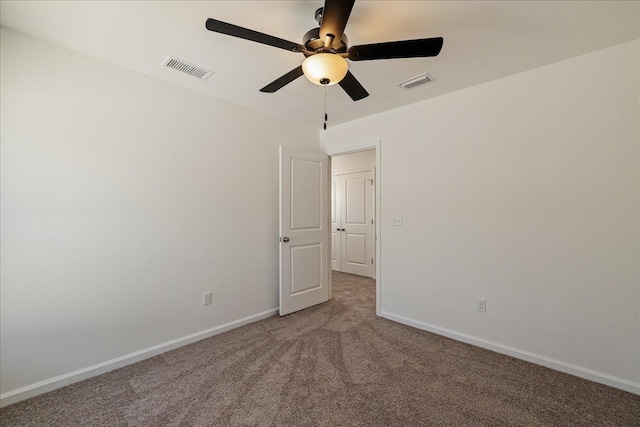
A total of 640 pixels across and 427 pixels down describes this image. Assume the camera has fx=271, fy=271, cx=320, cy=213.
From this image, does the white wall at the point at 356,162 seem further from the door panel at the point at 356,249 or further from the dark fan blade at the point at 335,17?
the dark fan blade at the point at 335,17

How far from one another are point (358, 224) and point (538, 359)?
3.53 meters

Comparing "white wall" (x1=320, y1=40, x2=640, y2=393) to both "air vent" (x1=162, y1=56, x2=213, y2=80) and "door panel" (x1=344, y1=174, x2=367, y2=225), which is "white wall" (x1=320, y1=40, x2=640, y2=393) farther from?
"door panel" (x1=344, y1=174, x2=367, y2=225)

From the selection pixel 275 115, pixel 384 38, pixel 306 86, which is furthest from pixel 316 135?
pixel 384 38

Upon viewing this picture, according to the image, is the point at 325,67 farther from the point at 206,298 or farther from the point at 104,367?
the point at 104,367

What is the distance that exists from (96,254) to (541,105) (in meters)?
3.85

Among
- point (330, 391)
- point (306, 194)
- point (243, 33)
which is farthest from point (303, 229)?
point (243, 33)

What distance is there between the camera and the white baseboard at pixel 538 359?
1965 millimetres

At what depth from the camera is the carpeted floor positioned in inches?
A: 66.4

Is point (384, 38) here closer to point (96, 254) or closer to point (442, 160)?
point (442, 160)

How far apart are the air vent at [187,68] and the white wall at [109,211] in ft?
1.07

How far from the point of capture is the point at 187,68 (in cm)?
229

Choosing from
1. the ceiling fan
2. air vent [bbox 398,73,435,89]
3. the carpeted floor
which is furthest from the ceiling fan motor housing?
the carpeted floor

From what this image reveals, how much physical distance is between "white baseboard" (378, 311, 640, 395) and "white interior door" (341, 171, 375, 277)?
2310 mm

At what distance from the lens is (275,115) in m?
3.39
